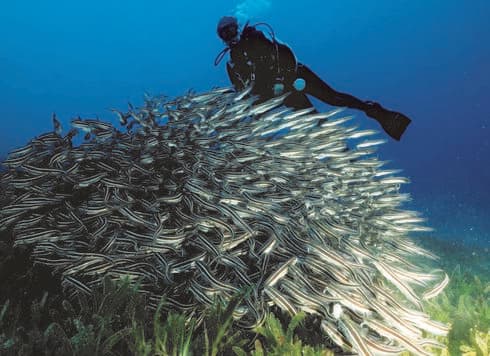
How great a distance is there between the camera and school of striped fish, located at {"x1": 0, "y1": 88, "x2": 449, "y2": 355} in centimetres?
253

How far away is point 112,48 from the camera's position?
117625 mm

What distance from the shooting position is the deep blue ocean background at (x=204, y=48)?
108 m

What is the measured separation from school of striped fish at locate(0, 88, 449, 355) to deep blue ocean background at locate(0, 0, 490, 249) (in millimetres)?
98333

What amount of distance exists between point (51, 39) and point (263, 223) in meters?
135

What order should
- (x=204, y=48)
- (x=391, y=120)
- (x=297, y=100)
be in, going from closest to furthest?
(x=391, y=120), (x=297, y=100), (x=204, y=48)

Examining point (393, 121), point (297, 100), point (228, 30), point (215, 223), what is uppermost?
point (228, 30)

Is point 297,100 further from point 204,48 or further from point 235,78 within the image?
point 204,48

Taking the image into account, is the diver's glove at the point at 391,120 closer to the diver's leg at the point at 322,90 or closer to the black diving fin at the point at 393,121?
the black diving fin at the point at 393,121

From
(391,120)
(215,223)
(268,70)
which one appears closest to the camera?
(215,223)

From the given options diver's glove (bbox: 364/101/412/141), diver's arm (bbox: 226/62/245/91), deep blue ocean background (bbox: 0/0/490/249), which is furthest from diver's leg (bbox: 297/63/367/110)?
deep blue ocean background (bbox: 0/0/490/249)

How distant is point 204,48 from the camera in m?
116

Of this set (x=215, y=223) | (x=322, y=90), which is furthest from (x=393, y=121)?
(x=215, y=223)

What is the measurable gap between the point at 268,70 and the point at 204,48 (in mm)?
117571

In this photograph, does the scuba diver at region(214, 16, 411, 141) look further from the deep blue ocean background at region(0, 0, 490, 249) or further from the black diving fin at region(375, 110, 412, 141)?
the deep blue ocean background at region(0, 0, 490, 249)
